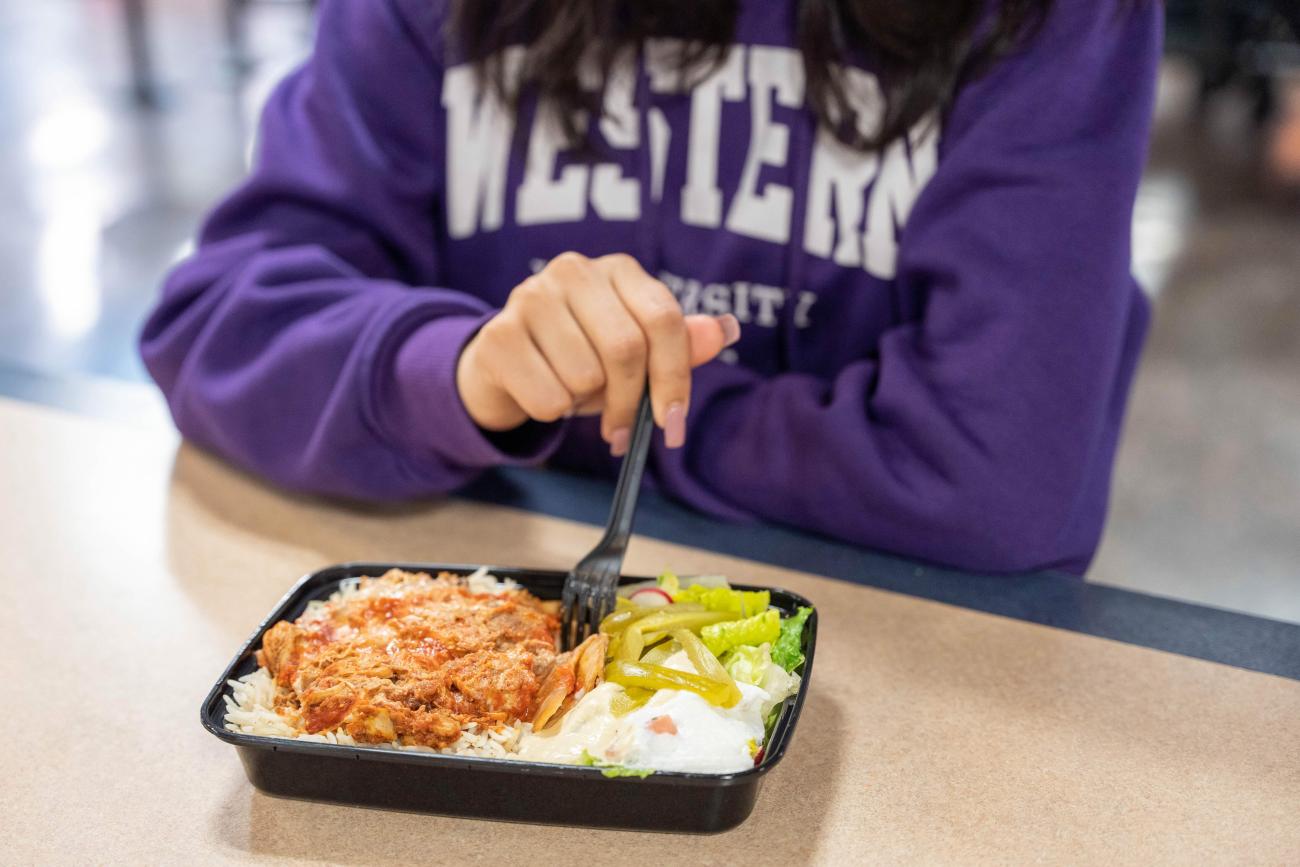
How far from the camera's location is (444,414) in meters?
1.00

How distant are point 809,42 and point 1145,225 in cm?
328

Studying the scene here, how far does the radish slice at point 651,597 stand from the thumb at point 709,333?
6.8 inches

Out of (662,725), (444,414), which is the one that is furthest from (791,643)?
(444,414)

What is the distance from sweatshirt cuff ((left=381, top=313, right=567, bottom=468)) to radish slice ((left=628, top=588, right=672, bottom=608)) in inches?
9.6

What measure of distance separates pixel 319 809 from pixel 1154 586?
181cm

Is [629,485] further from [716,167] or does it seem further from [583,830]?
[716,167]

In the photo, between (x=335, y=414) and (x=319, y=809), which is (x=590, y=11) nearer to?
(x=335, y=414)

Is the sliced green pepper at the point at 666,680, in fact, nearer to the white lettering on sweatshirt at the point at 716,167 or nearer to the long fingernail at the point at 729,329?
the long fingernail at the point at 729,329

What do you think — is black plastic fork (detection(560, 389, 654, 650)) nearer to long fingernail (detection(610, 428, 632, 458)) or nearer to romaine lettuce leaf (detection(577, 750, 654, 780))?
long fingernail (detection(610, 428, 632, 458))

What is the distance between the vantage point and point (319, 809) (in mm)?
715

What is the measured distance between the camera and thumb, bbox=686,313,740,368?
0.87 m

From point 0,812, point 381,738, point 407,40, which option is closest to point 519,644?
point 381,738

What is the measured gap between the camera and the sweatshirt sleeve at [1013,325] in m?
1.03

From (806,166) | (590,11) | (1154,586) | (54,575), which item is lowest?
(1154,586)
